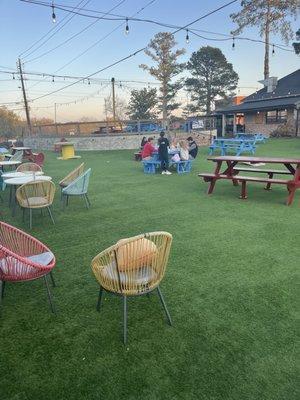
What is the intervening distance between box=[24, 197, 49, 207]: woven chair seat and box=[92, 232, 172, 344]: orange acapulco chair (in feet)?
10.6

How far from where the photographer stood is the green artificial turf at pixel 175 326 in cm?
227

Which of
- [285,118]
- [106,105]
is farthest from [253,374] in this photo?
[106,105]

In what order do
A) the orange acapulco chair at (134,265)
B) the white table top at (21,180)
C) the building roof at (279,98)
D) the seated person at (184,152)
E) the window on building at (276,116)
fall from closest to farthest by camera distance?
the orange acapulco chair at (134,265) < the white table top at (21,180) < the seated person at (184,152) < the building roof at (279,98) < the window on building at (276,116)

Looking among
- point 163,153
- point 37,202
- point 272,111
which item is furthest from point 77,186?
point 272,111

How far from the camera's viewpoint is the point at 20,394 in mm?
2215

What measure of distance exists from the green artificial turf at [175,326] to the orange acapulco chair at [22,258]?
1.17ft

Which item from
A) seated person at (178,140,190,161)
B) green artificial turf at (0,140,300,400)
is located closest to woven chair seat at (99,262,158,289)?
green artificial turf at (0,140,300,400)

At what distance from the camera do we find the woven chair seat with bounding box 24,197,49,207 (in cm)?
566

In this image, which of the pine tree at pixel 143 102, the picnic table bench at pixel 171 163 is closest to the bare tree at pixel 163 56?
the pine tree at pixel 143 102

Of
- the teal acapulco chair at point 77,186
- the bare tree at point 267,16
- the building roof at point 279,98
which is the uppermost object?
the bare tree at point 267,16

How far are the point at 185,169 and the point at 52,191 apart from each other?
6483 mm

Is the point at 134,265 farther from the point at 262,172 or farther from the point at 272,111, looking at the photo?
the point at 272,111

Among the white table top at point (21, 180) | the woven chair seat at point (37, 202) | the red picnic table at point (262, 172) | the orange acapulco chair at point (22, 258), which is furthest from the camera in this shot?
the red picnic table at point (262, 172)

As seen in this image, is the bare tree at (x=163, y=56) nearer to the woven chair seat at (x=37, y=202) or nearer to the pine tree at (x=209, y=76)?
the pine tree at (x=209, y=76)
